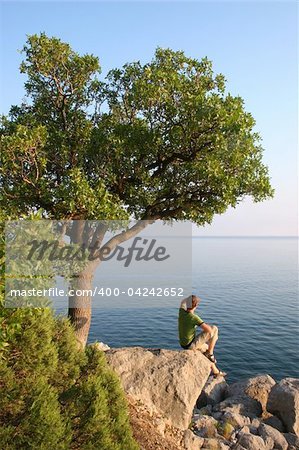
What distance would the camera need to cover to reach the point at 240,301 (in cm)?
6216

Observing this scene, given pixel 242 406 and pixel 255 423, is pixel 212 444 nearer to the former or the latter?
pixel 255 423

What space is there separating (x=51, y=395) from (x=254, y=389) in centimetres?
1486

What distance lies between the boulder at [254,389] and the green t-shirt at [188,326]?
4.71m

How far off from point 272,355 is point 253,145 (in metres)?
26.2

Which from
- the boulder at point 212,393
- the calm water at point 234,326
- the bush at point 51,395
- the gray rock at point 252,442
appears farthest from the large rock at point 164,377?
the calm water at point 234,326

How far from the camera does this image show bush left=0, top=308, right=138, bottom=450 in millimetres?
8289

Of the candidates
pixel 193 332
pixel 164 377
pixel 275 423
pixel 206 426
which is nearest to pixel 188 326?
pixel 193 332

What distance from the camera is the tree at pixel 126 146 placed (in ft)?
56.3

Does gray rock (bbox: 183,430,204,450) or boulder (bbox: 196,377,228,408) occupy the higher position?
gray rock (bbox: 183,430,204,450)

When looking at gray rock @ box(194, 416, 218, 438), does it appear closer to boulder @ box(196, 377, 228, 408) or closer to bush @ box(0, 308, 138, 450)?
boulder @ box(196, 377, 228, 408)

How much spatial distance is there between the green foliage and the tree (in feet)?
0.16

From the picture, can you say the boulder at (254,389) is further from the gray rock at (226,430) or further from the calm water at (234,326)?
the calm water at (234,326)

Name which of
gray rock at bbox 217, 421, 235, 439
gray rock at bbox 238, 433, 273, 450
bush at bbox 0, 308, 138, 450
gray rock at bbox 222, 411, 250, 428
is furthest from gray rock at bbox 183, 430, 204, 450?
bush at bbox 0, 308, 138, 450

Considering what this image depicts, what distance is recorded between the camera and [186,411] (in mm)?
14891
